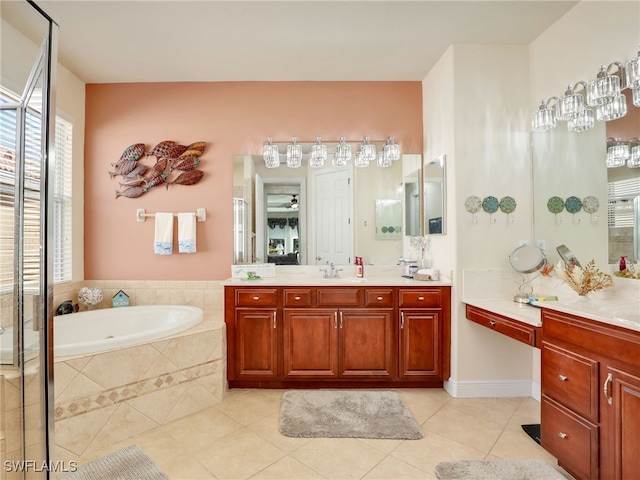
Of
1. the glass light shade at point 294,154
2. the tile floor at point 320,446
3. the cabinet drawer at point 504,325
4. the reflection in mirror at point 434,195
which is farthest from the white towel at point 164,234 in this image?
the cabinet drawer at point 504,325

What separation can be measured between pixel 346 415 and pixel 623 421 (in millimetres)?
1475

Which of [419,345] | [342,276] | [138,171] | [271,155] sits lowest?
[419,345]

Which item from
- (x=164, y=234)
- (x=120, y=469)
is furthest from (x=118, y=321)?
(x=120, y=469)

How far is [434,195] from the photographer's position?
2.89 meters

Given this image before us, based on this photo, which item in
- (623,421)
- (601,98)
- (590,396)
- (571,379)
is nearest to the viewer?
→ (623,421)

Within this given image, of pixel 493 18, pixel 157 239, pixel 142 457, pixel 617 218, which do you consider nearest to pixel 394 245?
pixel 617 218

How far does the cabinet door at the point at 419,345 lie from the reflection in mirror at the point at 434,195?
732 mm

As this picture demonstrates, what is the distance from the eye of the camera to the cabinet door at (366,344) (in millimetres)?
2650

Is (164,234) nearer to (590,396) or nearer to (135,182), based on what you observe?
(135,182)

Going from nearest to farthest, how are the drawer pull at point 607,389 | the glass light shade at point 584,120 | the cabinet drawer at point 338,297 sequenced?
the drawer pull at point 607,389 < the glass light shade at point 584,120 < the cabinet drawer at point 338,297

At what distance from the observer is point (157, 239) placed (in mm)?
3062

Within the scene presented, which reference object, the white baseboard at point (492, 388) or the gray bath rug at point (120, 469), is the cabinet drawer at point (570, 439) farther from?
the gray bath rug at point (120, 469)

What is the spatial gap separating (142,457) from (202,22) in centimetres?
276

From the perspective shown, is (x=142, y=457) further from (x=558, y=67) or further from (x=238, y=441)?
(x=558, y=67)
